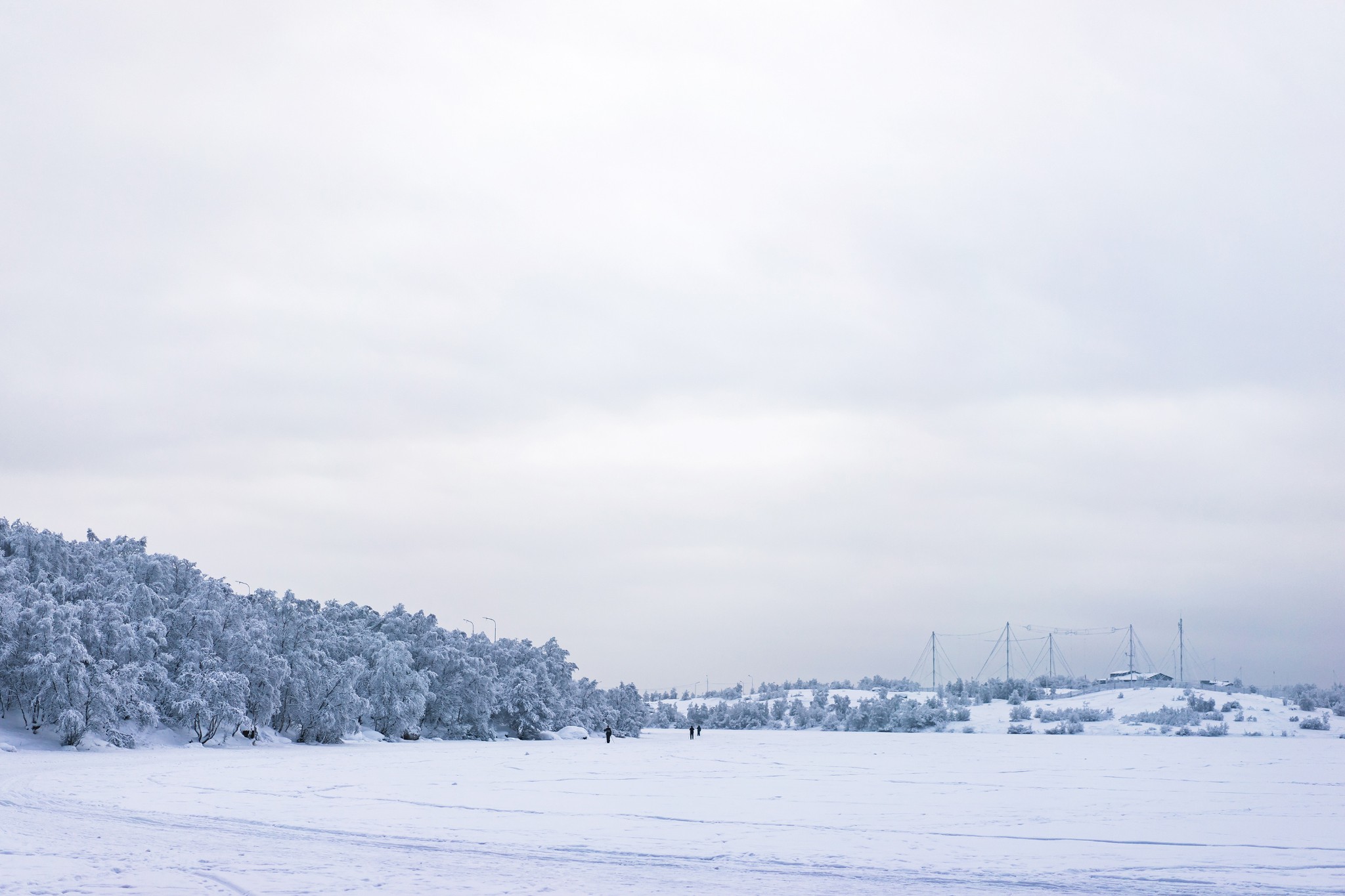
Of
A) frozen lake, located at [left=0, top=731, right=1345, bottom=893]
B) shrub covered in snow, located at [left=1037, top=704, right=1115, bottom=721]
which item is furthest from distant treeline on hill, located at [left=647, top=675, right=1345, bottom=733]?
frozen lake, located at [left=0, top=731, right=1345, bottom=893]

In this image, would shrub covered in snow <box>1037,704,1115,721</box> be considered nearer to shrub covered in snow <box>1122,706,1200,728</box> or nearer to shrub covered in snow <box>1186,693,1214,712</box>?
shrub covered in snow <box>1122,706,1200,728</box>

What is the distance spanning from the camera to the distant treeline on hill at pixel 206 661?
52.5m

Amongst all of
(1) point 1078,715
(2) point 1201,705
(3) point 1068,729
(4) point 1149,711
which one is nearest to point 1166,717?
(2) point 1201,705

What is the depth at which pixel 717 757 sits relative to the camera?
56.6m

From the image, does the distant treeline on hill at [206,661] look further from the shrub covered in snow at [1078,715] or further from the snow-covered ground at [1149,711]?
the shrub covered in snow at [1078,715]

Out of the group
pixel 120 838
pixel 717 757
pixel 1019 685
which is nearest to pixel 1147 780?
pixel 717 757

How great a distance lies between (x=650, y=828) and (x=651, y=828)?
0.01 metres

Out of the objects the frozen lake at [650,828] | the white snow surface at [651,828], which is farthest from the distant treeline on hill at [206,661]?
the frozen lake at [650,828]

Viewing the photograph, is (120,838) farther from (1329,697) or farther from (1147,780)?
(1329,697)

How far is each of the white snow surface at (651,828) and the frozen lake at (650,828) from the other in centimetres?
10

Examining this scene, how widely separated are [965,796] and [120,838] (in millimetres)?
22784

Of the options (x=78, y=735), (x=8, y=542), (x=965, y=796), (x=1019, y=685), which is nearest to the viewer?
(x=965, y=796)

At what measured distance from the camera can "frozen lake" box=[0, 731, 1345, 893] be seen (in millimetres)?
15727

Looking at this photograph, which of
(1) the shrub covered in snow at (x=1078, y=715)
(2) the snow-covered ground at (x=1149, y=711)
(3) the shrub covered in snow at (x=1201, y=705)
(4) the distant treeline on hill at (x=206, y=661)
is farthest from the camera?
(1) the shrub covered in snow at (x=1078, y=715)
